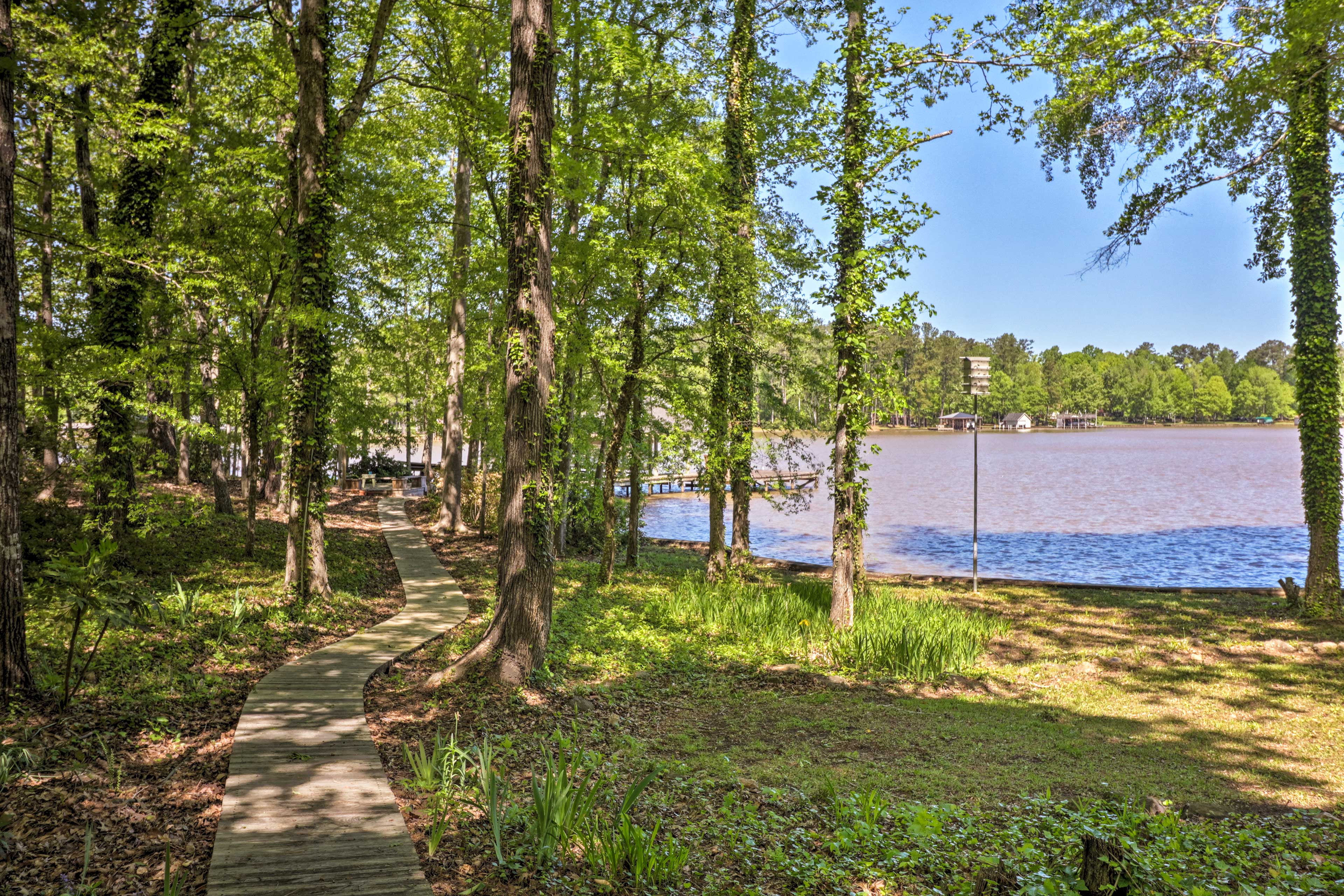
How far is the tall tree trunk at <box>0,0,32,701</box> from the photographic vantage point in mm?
5074

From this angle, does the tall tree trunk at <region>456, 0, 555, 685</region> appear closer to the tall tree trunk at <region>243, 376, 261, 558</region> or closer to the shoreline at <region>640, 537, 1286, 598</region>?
the tall tree trunk at <region>243, 376, 261, 558</region>

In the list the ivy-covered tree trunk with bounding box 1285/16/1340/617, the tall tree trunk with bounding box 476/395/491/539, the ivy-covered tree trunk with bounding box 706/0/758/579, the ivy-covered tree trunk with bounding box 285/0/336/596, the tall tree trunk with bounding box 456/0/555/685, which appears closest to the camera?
the tall tree trunk with bounding box 456/0/555/685

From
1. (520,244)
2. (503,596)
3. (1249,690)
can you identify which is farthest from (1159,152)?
(503,596)

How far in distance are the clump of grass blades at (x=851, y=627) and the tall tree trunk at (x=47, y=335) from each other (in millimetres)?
8643

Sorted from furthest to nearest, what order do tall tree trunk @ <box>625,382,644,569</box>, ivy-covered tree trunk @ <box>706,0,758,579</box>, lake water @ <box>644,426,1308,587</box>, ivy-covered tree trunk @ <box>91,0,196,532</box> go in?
lake water @ <box>644,426,1308,587</box> < tall tree trunk @ <box>625,382,644,569</box> < ivy-covered tree trunk @ <box>706,0,758,579</box> < ivy-covered tree trunk @ <box>91,0,196,532</box>

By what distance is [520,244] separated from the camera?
7289 mm

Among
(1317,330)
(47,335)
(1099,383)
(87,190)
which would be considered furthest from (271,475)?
(1099,383)

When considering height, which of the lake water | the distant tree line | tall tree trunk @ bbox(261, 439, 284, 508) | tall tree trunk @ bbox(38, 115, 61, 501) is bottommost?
the lake water

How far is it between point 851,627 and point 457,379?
36.5ft

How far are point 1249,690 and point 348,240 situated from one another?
1483cm

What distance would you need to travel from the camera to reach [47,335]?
860cm

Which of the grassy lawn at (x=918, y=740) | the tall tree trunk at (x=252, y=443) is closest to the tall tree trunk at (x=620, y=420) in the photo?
the grassy lawn at (x=918, y=740)

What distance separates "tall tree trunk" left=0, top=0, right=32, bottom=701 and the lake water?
10.8 metres

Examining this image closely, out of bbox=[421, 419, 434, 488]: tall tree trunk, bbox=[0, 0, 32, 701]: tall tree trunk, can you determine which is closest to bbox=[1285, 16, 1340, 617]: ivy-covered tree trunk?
bbox=[0, 0, 32, 701]: tall tree trunk
